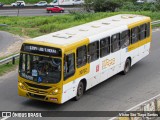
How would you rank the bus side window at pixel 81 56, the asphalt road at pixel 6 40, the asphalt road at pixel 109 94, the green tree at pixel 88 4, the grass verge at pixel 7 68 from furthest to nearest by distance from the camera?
the green tree at pixel 88 4
the asphalt road at pixel 6 40
the grass verge at pixel 7 68
the bus side window at pixel 81 56
the asphalt road at pixel 109 94

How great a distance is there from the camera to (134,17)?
2206 centimetres

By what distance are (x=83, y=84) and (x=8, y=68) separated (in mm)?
5785

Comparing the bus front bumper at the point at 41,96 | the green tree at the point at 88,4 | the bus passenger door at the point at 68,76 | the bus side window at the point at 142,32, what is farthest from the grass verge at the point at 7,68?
the green tree at the point at 88,4

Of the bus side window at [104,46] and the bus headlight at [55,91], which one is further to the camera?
the bus side window at [104,46]

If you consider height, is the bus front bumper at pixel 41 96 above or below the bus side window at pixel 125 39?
below

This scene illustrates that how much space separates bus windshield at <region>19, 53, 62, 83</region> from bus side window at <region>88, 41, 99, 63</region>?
7.72ft

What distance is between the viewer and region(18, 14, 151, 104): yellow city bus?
15.2 m

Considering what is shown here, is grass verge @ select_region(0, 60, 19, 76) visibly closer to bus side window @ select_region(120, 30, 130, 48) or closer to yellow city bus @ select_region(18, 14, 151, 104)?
yellow city bus @ select_region(18, 14, 151, 104)

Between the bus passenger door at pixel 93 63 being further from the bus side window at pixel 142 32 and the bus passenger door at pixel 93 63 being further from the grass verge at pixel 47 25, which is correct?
the grass verge at pixel 47 25

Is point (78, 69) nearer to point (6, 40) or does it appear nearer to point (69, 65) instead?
point (69, 65)

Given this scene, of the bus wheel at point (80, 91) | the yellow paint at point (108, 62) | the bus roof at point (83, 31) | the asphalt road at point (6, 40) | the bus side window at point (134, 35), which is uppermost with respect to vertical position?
the bus roof at point (83, 31)

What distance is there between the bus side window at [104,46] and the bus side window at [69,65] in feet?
8.33

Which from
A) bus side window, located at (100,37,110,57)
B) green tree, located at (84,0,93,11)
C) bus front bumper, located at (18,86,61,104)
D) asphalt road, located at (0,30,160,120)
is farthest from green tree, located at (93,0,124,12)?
bus front bumper, located at (18,86,61,104)

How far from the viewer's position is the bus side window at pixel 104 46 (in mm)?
18062
